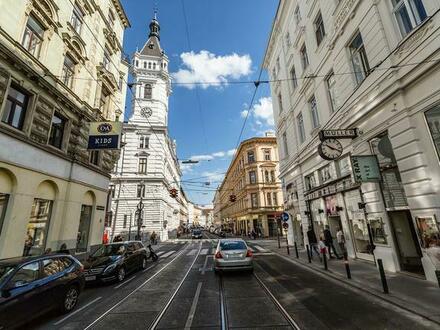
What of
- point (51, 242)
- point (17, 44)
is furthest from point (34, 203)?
point (17, 44)

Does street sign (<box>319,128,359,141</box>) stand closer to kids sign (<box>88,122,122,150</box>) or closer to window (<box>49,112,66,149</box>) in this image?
kids sign (<box>88,122,122,150</box>)

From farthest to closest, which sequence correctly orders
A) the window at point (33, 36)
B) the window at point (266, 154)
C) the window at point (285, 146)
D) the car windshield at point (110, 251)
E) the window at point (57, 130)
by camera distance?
1. the window at point (266, 154)
2. the window at point (285, 146)
3. the window at point (57, 130)
4. the window at point (33, 36)
5. the car windshield at point (110, 251)

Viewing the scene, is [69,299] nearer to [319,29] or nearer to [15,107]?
[15,107]

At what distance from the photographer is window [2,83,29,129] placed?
10.6m

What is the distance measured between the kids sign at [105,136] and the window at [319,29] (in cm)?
1377

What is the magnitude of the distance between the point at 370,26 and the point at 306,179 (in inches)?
442

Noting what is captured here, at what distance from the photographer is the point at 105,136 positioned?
13.1 m

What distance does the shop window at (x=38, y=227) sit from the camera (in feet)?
37.8

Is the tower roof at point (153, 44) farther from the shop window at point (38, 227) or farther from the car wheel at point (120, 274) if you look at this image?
the car wheel at point (120, 274)

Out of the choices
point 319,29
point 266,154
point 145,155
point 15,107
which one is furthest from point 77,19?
point 266,154

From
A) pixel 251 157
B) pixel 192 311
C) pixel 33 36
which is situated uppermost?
pixel 251 157

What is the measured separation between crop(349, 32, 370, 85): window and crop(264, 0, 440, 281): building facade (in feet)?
0.15

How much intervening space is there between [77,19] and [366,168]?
1994 centimetres

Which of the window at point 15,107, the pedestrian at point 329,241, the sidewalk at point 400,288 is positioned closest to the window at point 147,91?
the window at point 15,107
